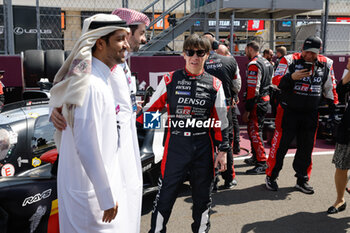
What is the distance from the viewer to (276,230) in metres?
4.10

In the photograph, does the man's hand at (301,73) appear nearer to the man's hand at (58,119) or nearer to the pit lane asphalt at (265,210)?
the pit lane asphalt at (265,210)

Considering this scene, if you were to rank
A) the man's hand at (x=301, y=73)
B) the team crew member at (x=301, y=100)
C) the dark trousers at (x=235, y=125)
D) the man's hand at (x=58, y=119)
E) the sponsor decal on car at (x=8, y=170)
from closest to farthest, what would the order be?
the man's hand at (x=58, y=119) < the sponsor decal on car at (x=8, y=170) < the man's hand at (x=301, y=73) < the team crew member at (x=301, y=100) < the dark trousers at (x=235, y=125)

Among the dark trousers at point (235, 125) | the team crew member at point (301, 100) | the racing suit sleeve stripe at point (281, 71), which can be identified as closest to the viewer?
the team crew member at point (301, 100)

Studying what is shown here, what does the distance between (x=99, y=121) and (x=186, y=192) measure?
10.9 feet

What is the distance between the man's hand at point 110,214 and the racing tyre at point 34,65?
21.5ft

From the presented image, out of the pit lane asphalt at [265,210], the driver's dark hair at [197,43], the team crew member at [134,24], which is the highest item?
the team crew member at [134,24]

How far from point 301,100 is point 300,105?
68mm

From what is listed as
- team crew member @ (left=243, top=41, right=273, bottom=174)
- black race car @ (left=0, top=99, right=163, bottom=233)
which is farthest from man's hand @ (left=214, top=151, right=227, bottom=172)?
team crew member @ (left=243, top=41, right=273, bottom=174)

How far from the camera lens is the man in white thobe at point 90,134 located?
2045mm

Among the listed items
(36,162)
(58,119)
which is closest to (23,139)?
(36,162)

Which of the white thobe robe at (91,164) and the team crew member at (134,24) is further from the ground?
the team crew member at (134,24)

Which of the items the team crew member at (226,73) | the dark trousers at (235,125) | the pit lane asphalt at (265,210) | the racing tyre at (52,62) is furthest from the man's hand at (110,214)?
the racing tyre at (52,62)

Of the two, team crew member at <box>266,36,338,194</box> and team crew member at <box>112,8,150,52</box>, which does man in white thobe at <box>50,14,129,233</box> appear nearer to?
team crew member at <box>112,8,150,52</box>

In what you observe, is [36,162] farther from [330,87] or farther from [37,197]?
[330,87]
